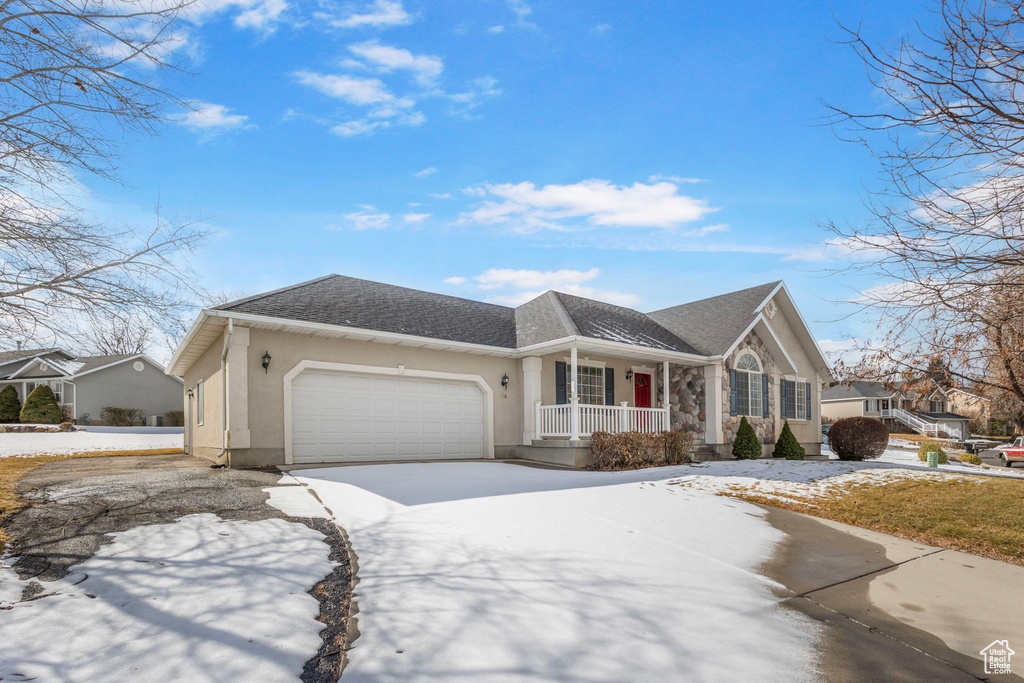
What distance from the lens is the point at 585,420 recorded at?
14.0 meters

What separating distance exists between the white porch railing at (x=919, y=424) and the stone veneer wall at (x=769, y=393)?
35753 millimetres

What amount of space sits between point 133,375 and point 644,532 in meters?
34.8

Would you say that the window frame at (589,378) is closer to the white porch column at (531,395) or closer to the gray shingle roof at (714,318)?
the white porch column at (531,395)

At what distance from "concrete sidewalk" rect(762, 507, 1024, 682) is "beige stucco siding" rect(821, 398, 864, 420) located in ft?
171

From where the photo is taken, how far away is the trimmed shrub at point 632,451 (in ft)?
43.0

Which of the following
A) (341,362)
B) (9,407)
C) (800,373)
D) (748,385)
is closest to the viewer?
(341,362)

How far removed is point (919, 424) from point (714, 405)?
4362 centimetres

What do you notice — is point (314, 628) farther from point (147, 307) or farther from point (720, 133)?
point (720, 133)

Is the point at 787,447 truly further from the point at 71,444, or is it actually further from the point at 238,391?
the point at 71,444

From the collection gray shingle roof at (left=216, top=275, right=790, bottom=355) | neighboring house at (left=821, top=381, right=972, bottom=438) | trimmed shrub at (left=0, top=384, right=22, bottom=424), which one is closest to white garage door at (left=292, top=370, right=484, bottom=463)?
gray shingle roof at (left=216, top=275, right=790, bottom=355)

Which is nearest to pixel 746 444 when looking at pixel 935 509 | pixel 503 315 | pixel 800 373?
pixel 800 373

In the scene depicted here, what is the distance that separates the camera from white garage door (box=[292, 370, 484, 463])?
40.0 feet

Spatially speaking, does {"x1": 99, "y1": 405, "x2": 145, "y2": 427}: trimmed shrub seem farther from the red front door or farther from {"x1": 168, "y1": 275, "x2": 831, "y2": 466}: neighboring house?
the red front door

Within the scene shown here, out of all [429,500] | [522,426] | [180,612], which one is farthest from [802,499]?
[180,612]
